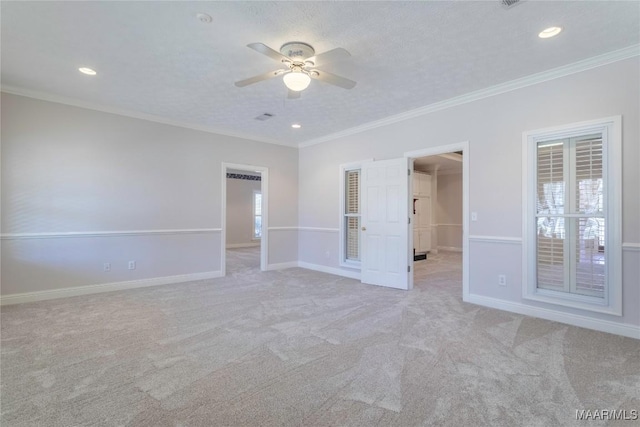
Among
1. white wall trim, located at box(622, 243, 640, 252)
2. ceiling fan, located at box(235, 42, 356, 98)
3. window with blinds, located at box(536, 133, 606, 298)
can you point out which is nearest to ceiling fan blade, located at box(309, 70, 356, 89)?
ceiling fan, located at box(235, 42, 356, 98)

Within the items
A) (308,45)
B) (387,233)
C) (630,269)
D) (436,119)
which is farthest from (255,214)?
(630,269)

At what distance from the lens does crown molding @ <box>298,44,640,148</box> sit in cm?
293

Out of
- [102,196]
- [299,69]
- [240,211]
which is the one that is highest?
[299,69]

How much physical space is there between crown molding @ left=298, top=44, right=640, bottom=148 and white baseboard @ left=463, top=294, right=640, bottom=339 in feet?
8.39

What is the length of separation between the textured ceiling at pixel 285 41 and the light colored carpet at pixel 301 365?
108 inches

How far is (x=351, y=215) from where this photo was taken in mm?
5777

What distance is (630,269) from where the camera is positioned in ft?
9.45

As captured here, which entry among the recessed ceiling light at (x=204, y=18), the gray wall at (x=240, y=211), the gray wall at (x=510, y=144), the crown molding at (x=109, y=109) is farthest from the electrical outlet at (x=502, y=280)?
the gray wall at (x=240, y=211)

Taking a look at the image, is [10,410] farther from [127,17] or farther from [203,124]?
[203,124]

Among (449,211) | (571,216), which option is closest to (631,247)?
(571,216)

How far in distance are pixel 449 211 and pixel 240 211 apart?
284 inches

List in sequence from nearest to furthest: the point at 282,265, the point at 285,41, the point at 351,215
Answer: the point at 285,41, the point at 351,215, the point at 282,265

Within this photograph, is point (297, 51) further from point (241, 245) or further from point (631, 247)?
point (241, 245)

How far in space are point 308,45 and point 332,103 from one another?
5.03 ft
